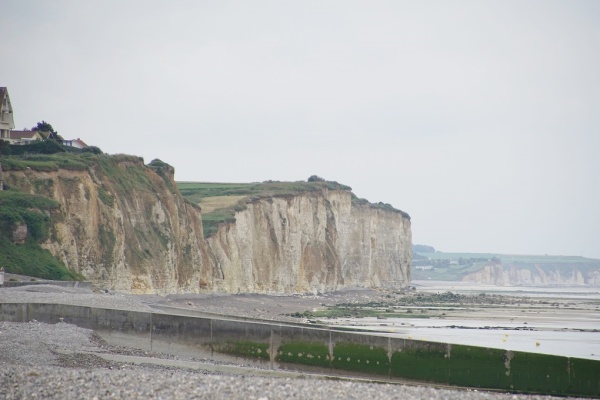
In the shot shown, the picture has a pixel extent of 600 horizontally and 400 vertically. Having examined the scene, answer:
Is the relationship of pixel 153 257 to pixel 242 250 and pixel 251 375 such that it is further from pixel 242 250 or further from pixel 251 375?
pixel 251 375

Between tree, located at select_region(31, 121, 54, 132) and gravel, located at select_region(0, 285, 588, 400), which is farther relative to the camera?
tree, located at select_region(31, 121, 54, 132)

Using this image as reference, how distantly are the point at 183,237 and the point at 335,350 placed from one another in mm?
45440

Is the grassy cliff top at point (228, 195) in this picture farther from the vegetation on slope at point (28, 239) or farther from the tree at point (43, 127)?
the vegetation on slope at point (28, 239)

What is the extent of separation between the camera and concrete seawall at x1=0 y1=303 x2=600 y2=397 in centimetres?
2128

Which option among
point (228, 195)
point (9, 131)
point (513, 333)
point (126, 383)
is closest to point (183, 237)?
point (9, 131)

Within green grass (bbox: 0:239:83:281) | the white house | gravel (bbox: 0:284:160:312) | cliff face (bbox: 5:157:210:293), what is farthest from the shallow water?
the white house

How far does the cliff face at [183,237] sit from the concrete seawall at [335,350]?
19.5 m

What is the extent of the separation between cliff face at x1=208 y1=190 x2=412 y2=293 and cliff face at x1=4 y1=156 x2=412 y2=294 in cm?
14

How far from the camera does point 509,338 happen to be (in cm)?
4216

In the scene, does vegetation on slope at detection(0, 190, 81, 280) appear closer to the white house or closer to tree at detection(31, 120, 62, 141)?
the white house

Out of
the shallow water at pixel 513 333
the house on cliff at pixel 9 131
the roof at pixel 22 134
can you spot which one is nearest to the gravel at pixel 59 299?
the shallow water at pixel 513 333

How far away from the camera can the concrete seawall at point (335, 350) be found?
69.8 feet

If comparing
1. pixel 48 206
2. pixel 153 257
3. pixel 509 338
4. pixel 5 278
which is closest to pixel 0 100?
pixel 153 257

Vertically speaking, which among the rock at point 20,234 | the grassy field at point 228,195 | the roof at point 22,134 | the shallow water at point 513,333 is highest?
the roof at point 22,134
